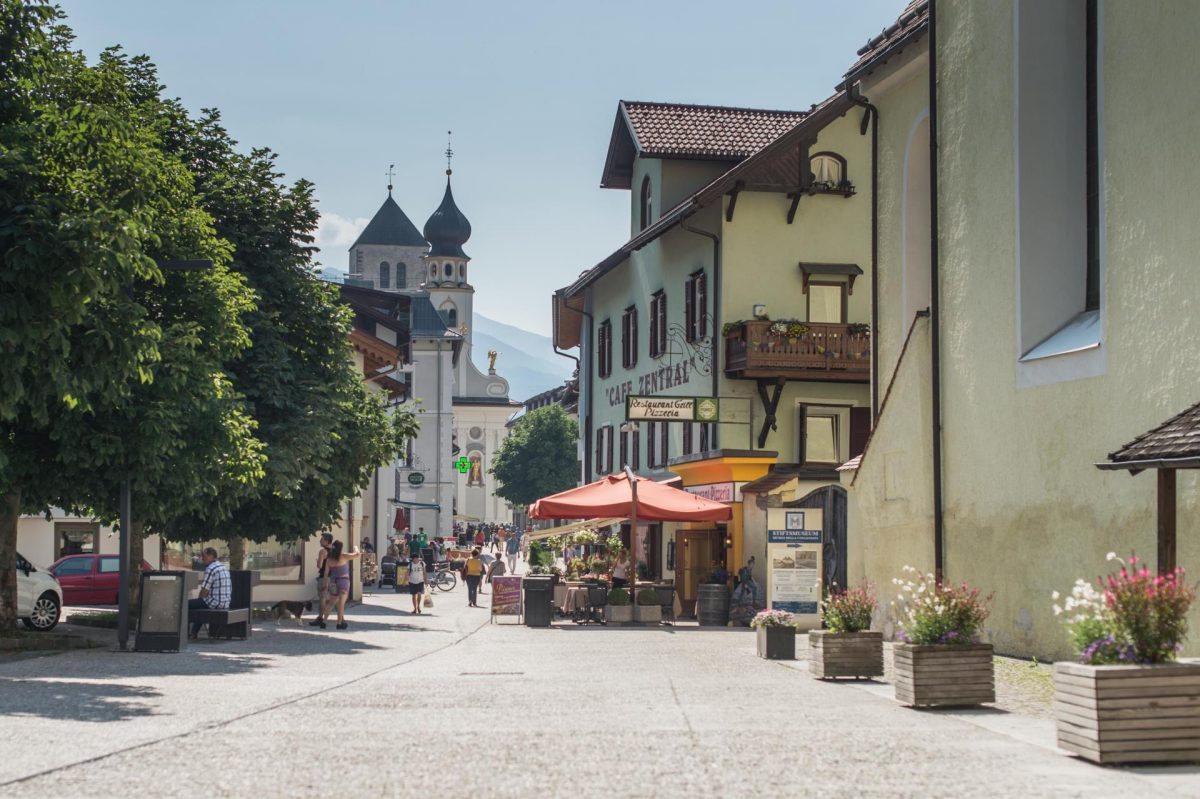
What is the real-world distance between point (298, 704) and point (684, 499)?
17872 mm

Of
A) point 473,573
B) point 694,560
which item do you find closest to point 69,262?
point 694,560

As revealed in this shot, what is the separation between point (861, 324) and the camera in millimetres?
37062

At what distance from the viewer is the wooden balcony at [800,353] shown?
36.1 m

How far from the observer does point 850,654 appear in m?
16.7

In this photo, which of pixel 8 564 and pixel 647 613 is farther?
pixel 647 613

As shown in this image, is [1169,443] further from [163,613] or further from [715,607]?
[715,607]

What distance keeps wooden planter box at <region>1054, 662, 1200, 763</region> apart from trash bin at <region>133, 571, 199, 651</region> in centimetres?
1433

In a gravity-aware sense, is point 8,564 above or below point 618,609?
above

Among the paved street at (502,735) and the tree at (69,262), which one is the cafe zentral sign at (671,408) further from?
the paved street at (502,735)

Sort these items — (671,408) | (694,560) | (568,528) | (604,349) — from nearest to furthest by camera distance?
(671,408) < (568,528) < (694,560) < (604,349)

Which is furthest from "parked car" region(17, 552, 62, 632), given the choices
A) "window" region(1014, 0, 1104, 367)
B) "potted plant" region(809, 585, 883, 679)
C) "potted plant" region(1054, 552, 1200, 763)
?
"potted plant" region(1054, 552, 1200, 763)

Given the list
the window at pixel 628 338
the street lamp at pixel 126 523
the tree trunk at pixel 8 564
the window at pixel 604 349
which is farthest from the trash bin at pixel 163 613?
the window at pixel 604 349

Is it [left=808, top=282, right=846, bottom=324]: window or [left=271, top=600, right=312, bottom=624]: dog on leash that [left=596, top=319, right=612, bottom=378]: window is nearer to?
[left=808, top=282, right=846, bottom=324]: window

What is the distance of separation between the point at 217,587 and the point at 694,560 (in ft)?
51.8
